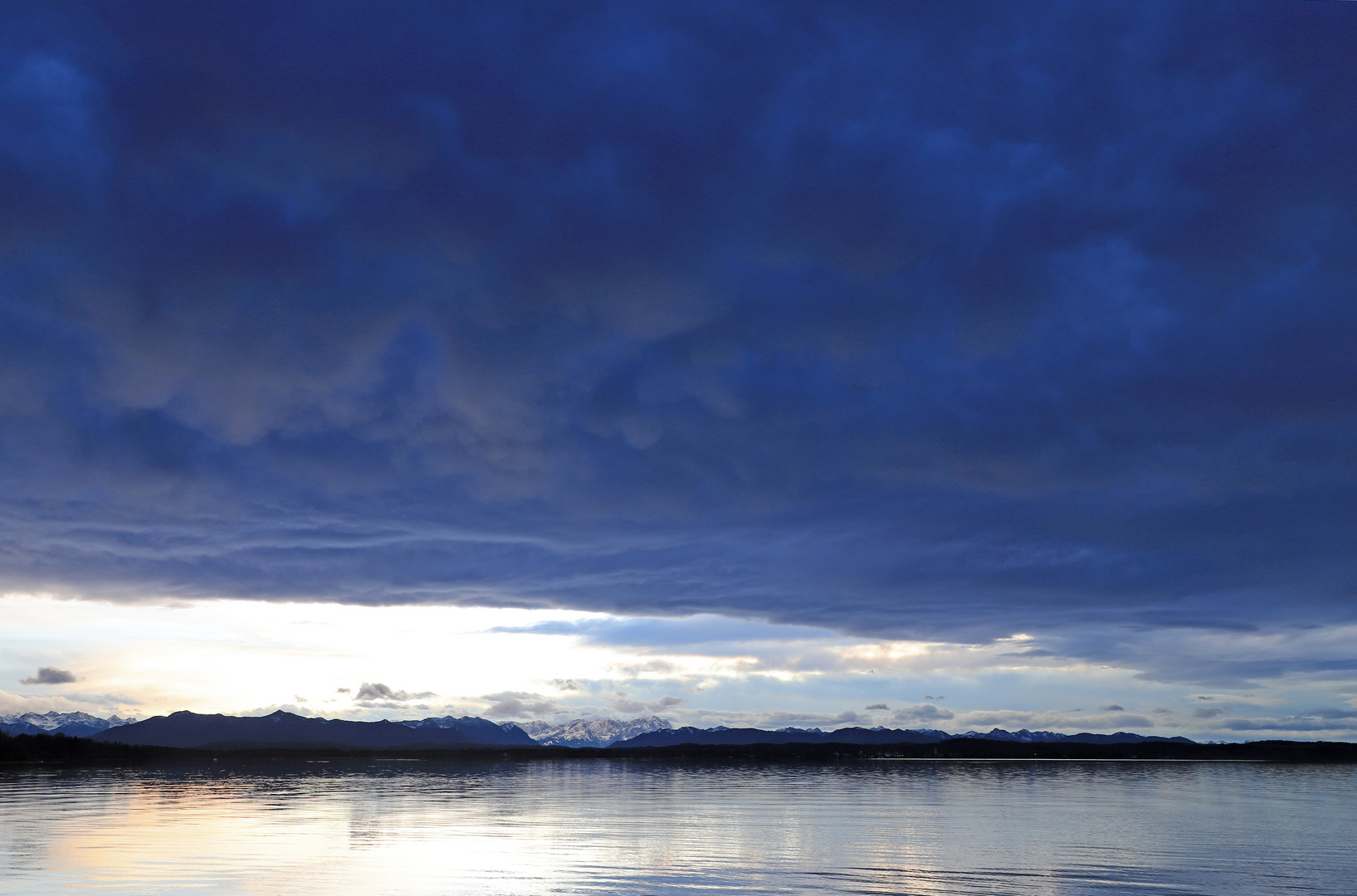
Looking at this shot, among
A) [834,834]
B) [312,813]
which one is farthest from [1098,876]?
[312,813]

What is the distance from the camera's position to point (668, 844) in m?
53.6

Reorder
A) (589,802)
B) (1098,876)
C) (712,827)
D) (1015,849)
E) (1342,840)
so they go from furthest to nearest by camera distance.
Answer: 1. (589,802)
2. (712,827)
3. (1342,840)
4. (1015,849)
5. (1098,876)

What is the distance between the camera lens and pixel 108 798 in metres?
91.1

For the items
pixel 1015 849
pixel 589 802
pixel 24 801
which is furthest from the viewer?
pixel 589 802

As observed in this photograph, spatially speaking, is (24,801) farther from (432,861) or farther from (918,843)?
(918,843)

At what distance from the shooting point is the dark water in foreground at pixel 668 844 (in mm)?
39594

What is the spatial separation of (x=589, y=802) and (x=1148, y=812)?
53.2m

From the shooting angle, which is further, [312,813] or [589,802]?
[589,802]

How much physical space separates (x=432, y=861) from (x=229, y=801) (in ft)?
181

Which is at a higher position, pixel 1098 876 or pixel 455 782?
pixel 1098 876

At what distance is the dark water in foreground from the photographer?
130 feet

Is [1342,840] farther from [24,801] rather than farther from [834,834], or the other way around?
[24,801]

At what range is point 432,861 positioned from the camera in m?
46.4

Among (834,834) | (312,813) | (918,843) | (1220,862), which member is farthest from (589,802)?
(1220,862)
